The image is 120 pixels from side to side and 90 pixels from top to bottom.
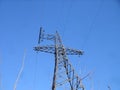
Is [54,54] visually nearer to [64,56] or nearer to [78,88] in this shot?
[64,56]

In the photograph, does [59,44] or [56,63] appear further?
[59,44]

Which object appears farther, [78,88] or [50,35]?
[50,35]

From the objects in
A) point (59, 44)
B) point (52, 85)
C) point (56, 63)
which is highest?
point (59, 44)

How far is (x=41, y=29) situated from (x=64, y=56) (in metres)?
4.75

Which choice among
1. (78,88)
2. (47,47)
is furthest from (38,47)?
(78,88)

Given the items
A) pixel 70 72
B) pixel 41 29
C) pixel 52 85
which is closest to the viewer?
pixel 52 85

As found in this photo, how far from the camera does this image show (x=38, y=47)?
38312 millimetres

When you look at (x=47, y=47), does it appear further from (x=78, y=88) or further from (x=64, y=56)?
(x=78, y=88)

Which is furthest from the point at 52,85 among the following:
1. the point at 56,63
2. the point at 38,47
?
the point at 38,47

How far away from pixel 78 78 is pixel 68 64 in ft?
6.53

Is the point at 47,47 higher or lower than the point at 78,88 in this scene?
higher

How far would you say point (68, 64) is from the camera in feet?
126

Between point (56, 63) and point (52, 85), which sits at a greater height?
point (56, 63)

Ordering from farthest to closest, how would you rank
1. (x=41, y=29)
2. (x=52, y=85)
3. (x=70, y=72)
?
(x=41, y=29) → (x=70, y=72) → (x=52, y=85)
